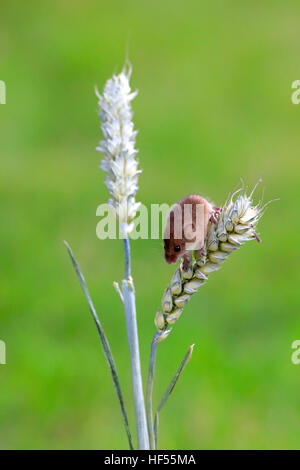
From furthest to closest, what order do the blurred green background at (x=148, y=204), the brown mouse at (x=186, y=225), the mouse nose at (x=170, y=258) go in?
the blurred green background at (x=148, y=204)
the mouse nose at (x=170, y=258)
the brown mouse at (x=186, y=225)

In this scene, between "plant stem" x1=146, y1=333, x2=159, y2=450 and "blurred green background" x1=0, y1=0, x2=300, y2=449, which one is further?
"blurred green background" x1=0, y1=0, x2=300, y2=449

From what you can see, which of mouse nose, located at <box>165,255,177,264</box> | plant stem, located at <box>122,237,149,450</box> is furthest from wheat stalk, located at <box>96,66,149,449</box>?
mouse nose, located at <box>165,255,177,264</box>

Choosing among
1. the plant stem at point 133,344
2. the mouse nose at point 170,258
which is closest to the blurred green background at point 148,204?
the mouse nose at point 170,258

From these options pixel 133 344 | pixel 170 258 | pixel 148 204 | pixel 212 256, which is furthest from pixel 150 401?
pixel 148 204

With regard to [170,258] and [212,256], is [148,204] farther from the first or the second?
[212,256]

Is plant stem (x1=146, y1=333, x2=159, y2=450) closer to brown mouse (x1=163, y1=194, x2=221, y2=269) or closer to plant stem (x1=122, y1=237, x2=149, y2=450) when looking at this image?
plant stem (x1=122, y1=237, x2=149, y2=450)

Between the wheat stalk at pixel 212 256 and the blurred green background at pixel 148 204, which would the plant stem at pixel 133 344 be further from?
the blurred green background at pixel 148 204
